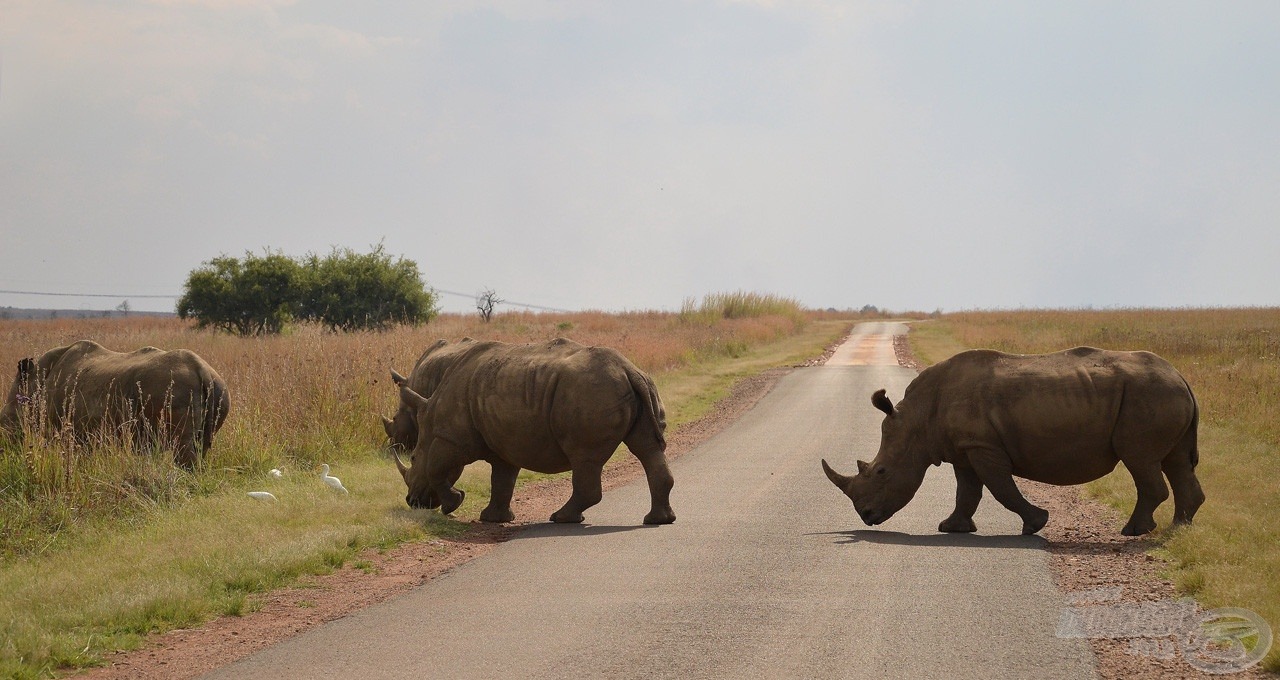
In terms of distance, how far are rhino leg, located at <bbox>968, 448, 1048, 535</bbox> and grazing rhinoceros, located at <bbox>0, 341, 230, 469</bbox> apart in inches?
349

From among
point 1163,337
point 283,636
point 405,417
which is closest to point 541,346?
point 405,417

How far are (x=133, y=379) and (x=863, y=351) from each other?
34.2 metres

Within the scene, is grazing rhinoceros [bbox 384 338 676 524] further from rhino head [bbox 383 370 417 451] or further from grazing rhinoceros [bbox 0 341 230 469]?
grazing rhinoceros [bbox 0 341 230 469]

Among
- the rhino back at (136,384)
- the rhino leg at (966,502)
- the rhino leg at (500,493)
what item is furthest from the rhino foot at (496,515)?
the rhino back at (136,384)

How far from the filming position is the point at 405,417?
14.7 metres

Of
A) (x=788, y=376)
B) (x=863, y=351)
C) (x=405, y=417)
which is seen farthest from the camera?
(x=863, y=351)

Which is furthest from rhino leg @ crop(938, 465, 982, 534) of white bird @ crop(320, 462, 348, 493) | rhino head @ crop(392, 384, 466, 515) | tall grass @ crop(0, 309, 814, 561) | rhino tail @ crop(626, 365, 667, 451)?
tall grass @ crop(0, 309, 814, 561)

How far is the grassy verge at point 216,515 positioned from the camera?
8.14m

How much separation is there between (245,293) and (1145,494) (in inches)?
1496

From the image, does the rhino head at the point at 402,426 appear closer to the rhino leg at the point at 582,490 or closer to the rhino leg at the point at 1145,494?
the rhino leg at the point at 582,490

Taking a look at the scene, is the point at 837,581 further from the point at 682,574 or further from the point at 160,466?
the point at 160,466

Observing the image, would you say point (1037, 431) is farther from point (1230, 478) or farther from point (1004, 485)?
point (1230, 478)

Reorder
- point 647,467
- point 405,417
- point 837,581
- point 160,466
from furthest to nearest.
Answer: point 405,417
point 160,466
point 647,467
point 837,581

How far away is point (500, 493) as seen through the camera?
12438mm
